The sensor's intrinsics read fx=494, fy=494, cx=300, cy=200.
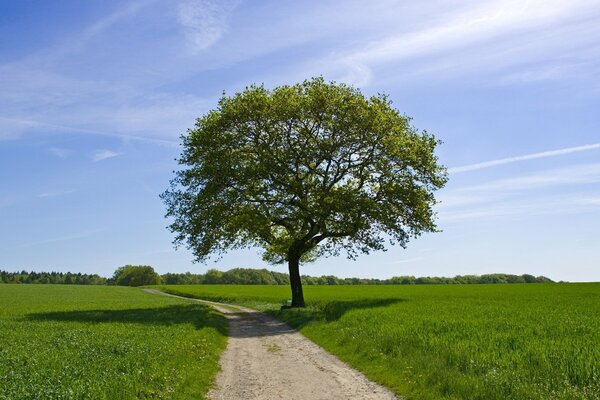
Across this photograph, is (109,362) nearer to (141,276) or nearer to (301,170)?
(301,170)

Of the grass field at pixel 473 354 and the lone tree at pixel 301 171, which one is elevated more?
the lone tree at pixel 301 171

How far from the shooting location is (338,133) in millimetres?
42188

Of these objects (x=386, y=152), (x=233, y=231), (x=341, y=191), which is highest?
(x=386, y=152)

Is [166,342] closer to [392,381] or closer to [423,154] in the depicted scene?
[392,381]

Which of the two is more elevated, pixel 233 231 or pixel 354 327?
pixel 233 231

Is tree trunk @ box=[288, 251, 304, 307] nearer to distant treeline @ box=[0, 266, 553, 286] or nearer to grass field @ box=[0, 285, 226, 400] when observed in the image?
grass field @ box=[0, 285, 226, 400]

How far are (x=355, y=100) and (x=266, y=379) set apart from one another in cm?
3107

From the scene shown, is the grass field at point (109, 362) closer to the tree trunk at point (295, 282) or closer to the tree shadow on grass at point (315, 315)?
the tree shadow on grass at point (315, 315)

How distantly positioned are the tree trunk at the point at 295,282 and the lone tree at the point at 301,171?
0.55 ft

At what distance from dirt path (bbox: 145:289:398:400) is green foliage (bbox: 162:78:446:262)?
18.4m

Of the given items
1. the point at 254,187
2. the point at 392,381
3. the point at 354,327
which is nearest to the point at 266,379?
the point at 392,381

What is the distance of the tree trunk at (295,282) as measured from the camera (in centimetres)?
4434

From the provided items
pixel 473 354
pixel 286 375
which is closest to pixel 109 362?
pixel 286 375

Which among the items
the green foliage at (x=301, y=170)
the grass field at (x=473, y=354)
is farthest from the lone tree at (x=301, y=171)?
the grass field at (x=473, y=354)
